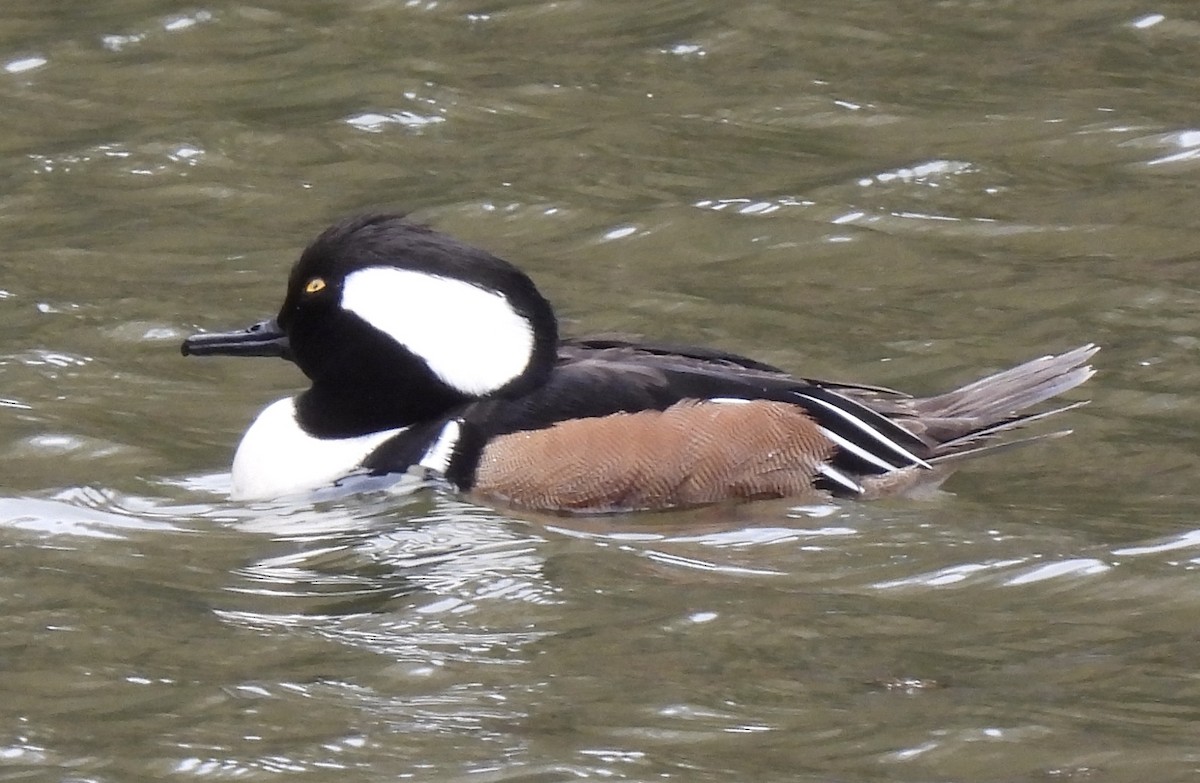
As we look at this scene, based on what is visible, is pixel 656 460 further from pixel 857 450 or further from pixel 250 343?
pixel 250 343

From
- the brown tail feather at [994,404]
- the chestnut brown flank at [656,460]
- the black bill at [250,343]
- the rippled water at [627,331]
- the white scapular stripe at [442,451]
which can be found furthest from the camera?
the brown tail feather at [994,404]

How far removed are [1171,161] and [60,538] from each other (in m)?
5.57

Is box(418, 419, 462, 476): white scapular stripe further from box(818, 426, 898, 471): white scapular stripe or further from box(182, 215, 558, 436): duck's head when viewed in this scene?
box(818, 426, 898, 471): white scapular stripe

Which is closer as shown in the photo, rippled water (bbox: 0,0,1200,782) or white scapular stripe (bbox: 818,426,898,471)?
rippled water (bbox: 0,0,1200,782)

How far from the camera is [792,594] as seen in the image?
5320mm

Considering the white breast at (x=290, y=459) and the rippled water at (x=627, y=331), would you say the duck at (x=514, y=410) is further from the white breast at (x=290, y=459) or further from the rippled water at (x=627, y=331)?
the rippled water at (x=627, y=331)

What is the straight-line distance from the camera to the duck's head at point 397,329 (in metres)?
6.33

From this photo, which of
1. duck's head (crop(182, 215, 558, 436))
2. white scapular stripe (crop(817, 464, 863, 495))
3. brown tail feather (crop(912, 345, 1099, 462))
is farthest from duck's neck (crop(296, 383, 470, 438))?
brown tail feather (crop(912, 345, 1099, 462))

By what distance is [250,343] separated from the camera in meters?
6.64

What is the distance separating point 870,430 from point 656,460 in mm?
762

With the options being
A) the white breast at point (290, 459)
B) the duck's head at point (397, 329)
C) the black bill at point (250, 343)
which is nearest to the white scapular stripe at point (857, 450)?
the duck's head at point (397, 329)

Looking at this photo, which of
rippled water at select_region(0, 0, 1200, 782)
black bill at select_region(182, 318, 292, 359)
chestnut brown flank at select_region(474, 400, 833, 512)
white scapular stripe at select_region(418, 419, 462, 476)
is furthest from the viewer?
black bill at select_region(182, 318, 292, 359)

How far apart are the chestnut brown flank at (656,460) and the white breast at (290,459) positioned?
48cm

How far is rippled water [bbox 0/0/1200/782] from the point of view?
14.4 feet
